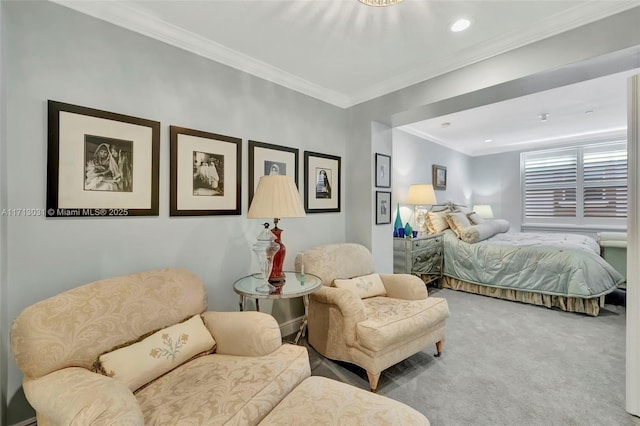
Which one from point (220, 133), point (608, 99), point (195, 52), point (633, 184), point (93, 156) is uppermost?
point (608, 99)

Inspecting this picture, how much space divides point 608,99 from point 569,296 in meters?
2.47

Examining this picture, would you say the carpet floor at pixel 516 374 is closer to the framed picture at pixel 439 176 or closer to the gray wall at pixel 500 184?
the framed picture at pixel 439 176

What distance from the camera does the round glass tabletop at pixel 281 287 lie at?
1.82 metres

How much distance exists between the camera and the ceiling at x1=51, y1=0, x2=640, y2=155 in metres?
1.76

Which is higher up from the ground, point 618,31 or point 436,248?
point 618,31

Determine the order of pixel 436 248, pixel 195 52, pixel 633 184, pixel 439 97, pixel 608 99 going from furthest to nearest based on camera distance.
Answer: pixel 436 248, pixel 608 99, pixel 439 97, pixel 195 52, pixel 633 184

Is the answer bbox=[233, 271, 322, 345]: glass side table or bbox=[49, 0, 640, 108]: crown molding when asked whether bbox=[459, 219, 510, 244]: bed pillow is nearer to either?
bbox=[49, 0, 640, 108]: crown molding

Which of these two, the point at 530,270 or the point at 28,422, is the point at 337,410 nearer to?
the point at 28,422

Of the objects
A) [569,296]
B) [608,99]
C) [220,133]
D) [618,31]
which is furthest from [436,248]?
[220,133]

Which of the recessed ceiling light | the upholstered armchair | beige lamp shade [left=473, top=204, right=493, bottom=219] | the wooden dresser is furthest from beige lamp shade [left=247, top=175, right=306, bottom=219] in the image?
beige lamp shade [left=473, top=204, right=493, bottom=219]

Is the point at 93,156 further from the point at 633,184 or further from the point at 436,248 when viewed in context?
the point at 436,248

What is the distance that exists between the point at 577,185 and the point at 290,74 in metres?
6.06

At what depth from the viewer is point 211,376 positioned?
1328 mm

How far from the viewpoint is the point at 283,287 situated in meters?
1.98
